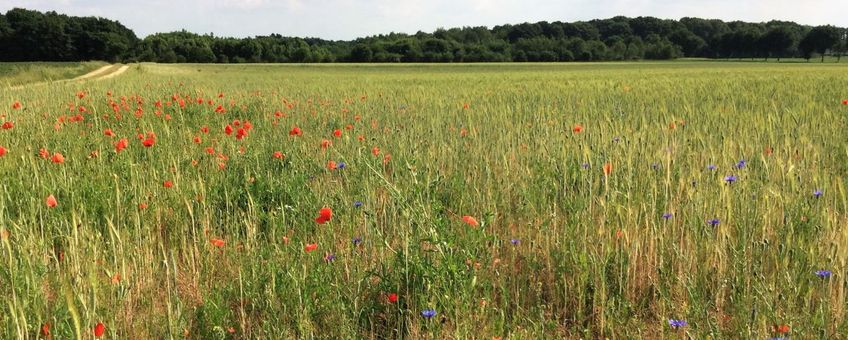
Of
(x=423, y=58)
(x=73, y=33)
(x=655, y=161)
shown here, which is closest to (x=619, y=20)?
(x=423, y=58)

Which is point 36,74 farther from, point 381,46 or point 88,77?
point 381,46

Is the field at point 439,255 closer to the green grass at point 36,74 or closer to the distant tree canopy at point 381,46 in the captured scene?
the green grass at point 36,74

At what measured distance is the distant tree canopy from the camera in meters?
A: 65.9

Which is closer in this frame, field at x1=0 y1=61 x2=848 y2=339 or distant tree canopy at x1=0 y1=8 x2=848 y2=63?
field at x1=0 y1=61 x2=848 y2=339

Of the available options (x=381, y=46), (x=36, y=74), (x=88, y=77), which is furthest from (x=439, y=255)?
(x=381, y=46)

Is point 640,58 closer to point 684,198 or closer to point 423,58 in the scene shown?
point 423,58

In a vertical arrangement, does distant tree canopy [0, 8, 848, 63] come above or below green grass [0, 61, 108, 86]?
above

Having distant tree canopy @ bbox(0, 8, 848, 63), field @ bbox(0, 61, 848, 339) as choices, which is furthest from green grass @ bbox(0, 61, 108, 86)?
distant tree canopy @ bbox(0, 8, 848, 63)

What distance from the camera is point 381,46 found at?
2936 inches

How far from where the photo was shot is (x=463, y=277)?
1.90 metres

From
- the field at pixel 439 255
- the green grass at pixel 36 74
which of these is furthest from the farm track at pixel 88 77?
the field at pixel 439 255

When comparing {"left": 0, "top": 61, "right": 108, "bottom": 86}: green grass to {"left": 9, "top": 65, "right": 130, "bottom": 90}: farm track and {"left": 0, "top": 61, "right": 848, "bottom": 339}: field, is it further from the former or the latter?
{"left": 0, "top": 61, "right": 848, "bottom": 339}: field

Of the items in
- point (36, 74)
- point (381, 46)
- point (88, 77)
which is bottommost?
point (88, 77)

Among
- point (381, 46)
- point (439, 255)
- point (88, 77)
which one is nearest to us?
point (439, 255)
